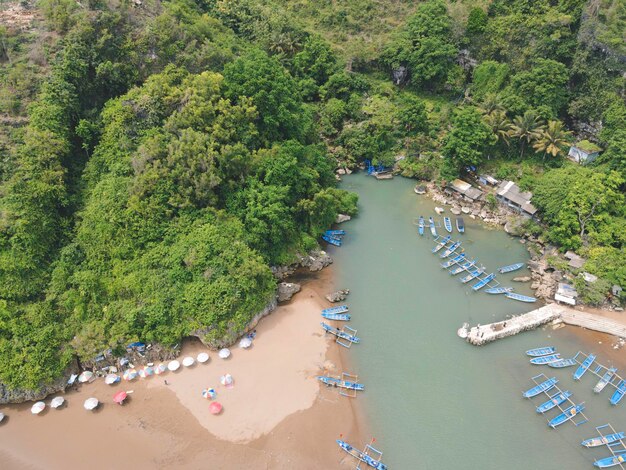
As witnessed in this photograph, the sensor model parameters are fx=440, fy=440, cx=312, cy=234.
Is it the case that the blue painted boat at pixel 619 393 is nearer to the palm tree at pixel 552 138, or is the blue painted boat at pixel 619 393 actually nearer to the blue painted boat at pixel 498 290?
the blue painted boat at pixel 498 290

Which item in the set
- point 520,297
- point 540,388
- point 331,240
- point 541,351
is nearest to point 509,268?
point 520,297

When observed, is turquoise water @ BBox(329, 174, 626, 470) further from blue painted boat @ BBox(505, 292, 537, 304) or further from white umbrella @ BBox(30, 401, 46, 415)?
white umbrella @ BBox(30, 401, 46, 415)

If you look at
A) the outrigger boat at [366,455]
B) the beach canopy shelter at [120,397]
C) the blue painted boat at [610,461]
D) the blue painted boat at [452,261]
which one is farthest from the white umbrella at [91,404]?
the blue painted boat at [610,461]

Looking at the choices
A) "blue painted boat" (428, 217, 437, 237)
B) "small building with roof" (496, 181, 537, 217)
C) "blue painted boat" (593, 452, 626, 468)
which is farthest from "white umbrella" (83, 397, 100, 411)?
"small building with roof" (496, 181, 537, 217)

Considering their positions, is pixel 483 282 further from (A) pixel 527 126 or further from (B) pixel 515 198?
(A) pixel 527 126

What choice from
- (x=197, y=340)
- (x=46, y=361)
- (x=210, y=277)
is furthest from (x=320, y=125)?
(x=46, y=361)
